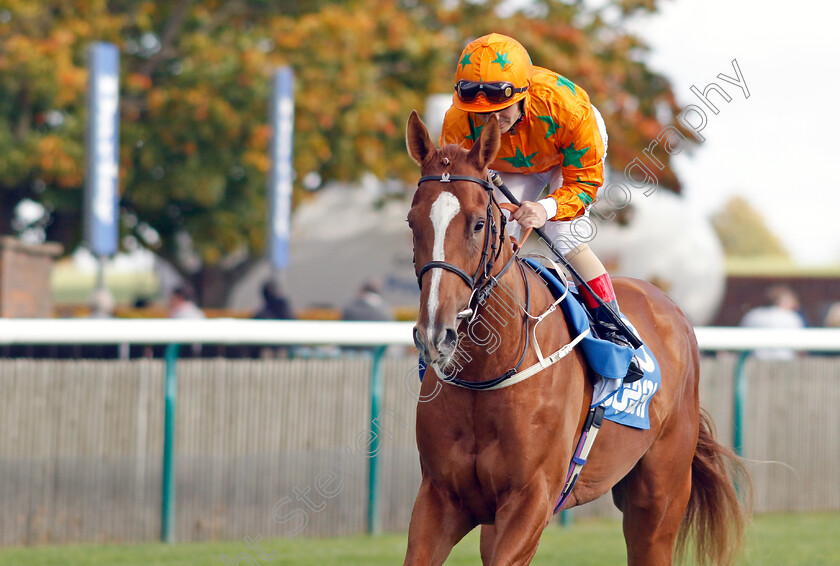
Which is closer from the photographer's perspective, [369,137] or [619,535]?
[619,535]

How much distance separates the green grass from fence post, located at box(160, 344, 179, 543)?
147mm

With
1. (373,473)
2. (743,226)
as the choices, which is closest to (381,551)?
(373,473)

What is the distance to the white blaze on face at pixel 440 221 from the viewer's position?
2.91m

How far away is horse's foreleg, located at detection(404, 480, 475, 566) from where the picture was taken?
11.0ft

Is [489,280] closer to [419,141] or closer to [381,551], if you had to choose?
[419,141]

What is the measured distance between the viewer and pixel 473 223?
3.06 m

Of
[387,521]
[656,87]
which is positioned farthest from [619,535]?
[656,87]

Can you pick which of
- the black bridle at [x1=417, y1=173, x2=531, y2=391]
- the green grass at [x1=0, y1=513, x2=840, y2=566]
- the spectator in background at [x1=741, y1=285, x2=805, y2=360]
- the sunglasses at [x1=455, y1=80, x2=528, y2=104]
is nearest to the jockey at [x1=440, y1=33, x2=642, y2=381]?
the sunglasses at [x1=455, y1=80, x2=528, y2=104]

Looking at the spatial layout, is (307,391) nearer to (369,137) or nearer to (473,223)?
(473,223)

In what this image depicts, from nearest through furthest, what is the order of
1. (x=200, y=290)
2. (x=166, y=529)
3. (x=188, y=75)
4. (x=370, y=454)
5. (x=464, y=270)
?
1. (x=464, y=270)
2. (x=166, y=529)
3. (x=370, y=454)
4. (x=188, y=75)
5. (x=200, y=290)

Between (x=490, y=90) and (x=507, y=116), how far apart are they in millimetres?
167

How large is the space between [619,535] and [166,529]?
2787mm

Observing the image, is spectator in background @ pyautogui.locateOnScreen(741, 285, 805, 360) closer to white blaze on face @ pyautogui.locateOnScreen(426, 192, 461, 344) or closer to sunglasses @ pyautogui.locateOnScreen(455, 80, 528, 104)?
sunglasses @ pyautogui.locateOnScreen(455, 80, 528, 104)

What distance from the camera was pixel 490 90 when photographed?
3.45 metres
